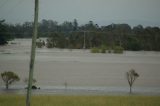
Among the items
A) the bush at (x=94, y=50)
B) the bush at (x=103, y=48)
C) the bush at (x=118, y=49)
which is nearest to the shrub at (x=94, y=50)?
the bush at (x=94, y=50)

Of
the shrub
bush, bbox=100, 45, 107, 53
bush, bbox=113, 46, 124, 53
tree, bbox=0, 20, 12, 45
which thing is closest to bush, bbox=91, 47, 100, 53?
the shrub

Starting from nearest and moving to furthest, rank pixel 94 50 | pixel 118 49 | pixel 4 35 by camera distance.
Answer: pixel 4 35 → pixel 118 49 → pixel 94 50

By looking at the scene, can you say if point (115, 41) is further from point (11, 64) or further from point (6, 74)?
point (6, 74)

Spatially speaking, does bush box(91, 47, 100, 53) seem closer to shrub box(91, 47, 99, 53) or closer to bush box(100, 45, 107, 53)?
shrub box(91, 47, 99, 53)

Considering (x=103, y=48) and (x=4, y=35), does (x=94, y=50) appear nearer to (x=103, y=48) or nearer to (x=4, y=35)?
(x=103, y=48)

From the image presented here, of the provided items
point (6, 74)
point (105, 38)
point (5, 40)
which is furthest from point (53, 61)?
point (6, 74)

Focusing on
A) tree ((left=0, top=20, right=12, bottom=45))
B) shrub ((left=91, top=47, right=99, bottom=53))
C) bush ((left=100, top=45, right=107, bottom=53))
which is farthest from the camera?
shrub ((left=91, top=47, right=99, bottom=53))

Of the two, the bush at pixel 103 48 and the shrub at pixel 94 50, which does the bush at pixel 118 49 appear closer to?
the bush at pixel 103 48

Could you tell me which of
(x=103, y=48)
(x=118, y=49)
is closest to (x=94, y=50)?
(x=103, y=48)

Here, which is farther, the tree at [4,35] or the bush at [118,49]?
the bush at [118,49]

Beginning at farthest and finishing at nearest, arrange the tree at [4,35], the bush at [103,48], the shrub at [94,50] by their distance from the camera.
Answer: the shrub at [94,50] → the bush at [103,48] → the tree at [4,35]

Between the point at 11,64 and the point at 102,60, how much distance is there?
9.84 metres

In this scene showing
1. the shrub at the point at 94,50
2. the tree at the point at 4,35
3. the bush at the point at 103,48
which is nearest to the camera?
the tree at the point at 4,35

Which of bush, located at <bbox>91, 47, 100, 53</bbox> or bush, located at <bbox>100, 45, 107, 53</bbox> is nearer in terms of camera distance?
bush, located at <bbox>100, 45, 107, 53</bbox>
